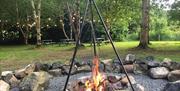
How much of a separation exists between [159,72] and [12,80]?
3.95 meters

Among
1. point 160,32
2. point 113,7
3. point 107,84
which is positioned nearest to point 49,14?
point 113,7

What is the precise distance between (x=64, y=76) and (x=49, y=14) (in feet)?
84.3

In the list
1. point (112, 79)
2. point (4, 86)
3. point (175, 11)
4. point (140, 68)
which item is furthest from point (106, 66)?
point (175, 11)

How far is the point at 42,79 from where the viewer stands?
9508mm

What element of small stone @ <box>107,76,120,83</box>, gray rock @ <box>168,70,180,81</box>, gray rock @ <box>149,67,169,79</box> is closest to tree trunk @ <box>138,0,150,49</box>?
gray rock @ <box>149,67,169,79</box>

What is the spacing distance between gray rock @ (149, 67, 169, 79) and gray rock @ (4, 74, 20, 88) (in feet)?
11.9

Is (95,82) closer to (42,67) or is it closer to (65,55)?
(42,67)

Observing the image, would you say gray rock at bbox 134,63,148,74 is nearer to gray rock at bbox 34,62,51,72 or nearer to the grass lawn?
gray rock at bbox 34,62,51,72

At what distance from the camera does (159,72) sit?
10.6 m

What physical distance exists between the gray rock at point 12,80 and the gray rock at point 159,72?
3628mm

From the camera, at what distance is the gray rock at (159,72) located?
34.5 feet

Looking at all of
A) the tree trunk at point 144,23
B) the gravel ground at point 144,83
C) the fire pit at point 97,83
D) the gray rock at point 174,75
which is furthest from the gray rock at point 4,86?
the tree trunk at point 144,23

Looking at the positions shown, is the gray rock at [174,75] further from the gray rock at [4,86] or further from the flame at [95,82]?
the gray rock at [4,86]

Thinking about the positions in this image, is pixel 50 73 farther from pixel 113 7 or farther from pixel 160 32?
pixel 160 32
